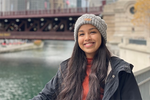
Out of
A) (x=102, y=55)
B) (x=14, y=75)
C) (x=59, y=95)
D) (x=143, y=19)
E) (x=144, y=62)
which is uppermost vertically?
(x=143, y=19)

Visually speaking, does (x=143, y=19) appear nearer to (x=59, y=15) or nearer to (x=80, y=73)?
(x=59, y=15)

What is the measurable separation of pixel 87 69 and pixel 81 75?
0.13 metres

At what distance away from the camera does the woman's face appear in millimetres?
2750

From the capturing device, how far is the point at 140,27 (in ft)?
96.9

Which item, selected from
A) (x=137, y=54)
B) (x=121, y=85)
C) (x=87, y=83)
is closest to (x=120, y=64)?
(x=121, y=85)

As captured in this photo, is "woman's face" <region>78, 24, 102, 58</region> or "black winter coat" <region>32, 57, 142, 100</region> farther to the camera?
"woman's face" <region>78, 24, 102, 58</region>

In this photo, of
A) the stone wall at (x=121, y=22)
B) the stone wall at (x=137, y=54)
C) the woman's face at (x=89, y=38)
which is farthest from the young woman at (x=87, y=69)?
the stone wall at (x=121, y=22)

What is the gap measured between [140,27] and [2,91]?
20.0 metres

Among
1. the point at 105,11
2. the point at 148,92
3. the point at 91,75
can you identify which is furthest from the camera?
the point at 105,11

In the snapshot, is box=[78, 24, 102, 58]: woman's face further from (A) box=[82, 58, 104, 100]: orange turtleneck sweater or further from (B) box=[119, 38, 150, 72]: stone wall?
(B) box=[119, 38, 150, 72]: stone wall

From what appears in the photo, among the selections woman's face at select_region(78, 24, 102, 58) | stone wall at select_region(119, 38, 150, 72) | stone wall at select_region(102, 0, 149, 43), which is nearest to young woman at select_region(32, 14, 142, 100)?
woman's face at select_region(78, 24, 102, 58)

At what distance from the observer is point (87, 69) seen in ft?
9.21

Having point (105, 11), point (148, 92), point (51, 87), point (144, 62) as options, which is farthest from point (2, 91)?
point (105, 11)

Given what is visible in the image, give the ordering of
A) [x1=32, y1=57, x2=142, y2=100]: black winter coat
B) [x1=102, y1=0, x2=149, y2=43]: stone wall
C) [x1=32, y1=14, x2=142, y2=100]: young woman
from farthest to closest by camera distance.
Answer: [x1=102, y1=0, x2=149, y2=43]: stone wall → [x1=32, y1=14, x2=142, y2=100]: young woman → [x1=32, y1=57, x2=142, y2=100]: black winter coat
